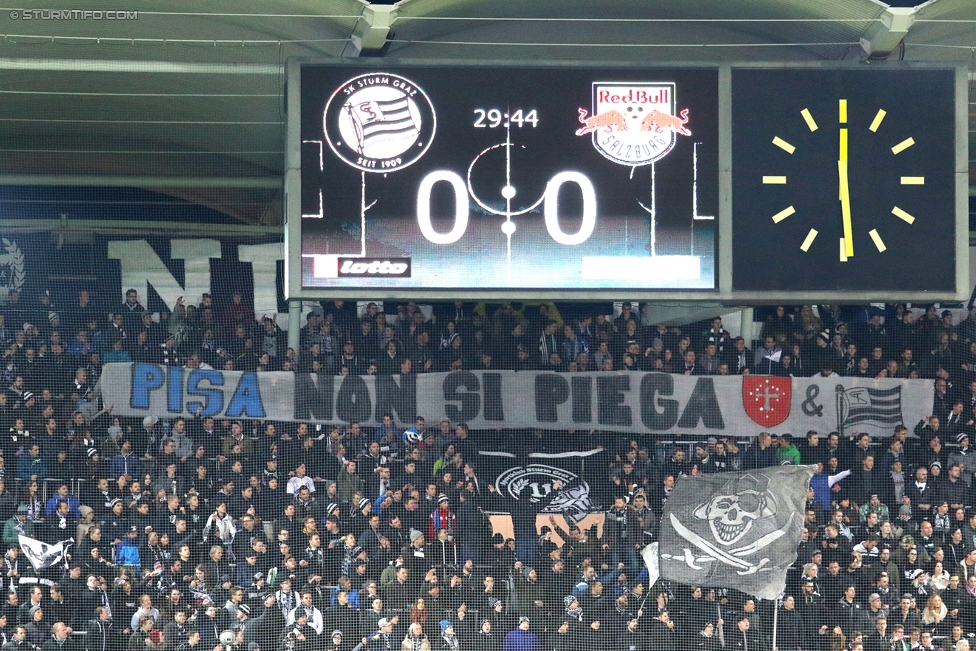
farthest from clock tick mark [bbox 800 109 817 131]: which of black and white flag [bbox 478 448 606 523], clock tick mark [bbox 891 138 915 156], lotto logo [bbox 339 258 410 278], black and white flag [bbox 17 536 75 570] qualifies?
black and white flag [bbox 17 536 75 570]

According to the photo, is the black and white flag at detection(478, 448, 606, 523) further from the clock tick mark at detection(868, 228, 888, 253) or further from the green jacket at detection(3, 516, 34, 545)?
the clock tick mark at detection(868, 228, 888, 253)

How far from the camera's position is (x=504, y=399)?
1352 cm

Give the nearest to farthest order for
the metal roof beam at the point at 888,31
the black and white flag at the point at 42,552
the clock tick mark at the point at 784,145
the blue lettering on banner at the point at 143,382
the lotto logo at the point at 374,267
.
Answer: the lotto logo at the point at 374,267
the clock tick mark at the point at 784,145
the metal roof beam at the point at 888,31
the black and white flag at the point at 42,552
the blue lettering on banner at the point at 143,382

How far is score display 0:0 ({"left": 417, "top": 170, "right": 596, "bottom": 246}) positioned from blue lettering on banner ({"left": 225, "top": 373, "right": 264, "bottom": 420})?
4.37 metres

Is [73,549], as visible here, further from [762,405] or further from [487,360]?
[762,405]

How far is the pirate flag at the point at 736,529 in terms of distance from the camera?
1253 centimetres

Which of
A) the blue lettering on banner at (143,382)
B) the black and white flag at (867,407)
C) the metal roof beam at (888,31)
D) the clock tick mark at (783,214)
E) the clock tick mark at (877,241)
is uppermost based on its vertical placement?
the metal roof beam at (888,31)

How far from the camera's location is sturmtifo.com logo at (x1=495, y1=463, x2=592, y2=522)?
43.6 feet

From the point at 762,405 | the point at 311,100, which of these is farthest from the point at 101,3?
the point at 762,405

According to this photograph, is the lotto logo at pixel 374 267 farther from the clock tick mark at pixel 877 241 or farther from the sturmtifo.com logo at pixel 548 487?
the sturmtifo.com logo at pixel 548 487

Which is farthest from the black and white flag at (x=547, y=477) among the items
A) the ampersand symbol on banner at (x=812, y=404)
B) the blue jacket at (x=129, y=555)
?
the blue jacket at (x=129, y=555)

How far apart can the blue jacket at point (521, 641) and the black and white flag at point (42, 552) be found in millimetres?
3752

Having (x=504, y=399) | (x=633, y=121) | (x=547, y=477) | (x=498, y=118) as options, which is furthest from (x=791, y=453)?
(x=498, y=118)

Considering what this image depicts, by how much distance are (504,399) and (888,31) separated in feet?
16.2
